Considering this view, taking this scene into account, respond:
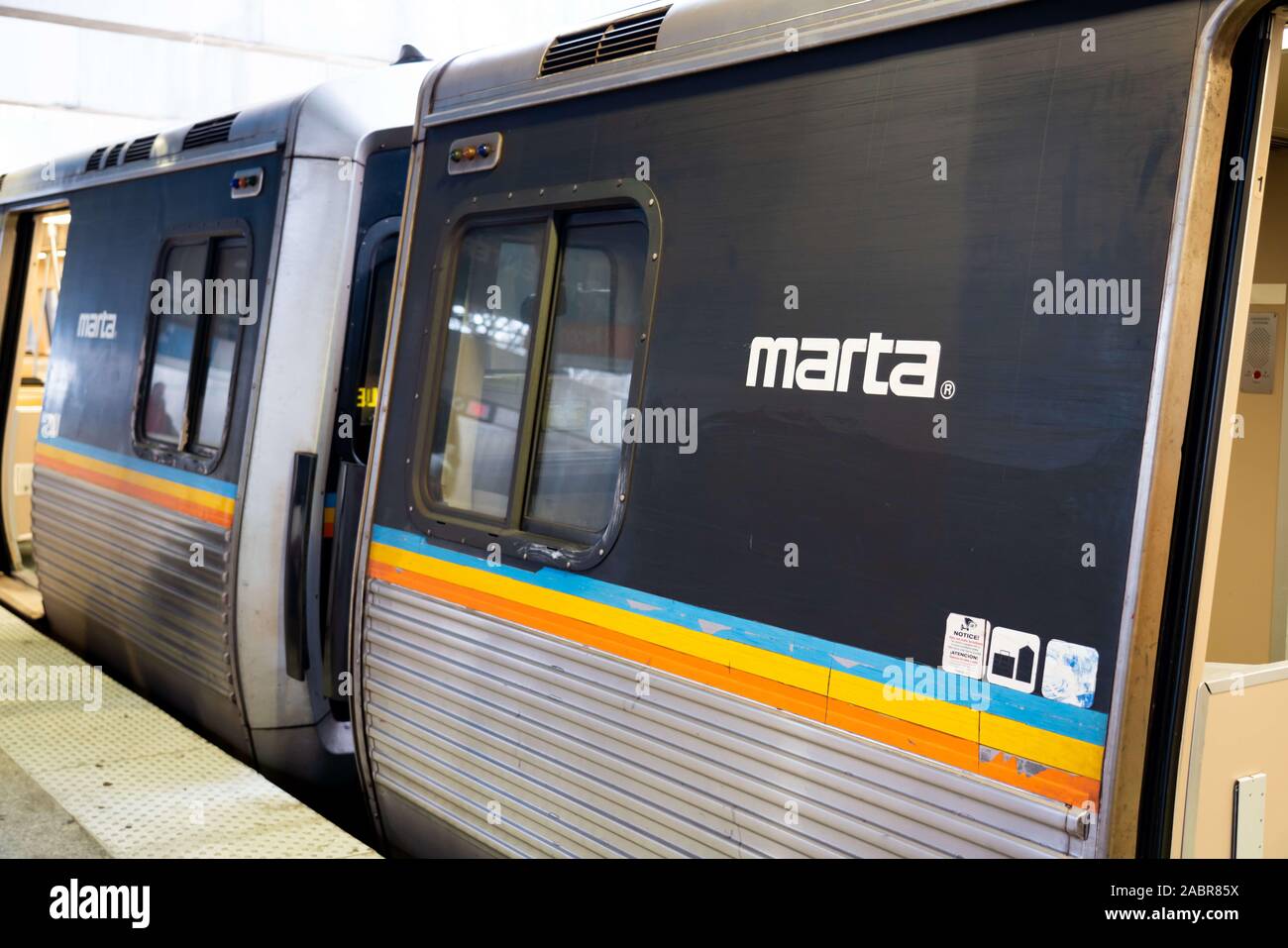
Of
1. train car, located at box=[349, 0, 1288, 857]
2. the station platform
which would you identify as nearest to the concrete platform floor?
the station platform

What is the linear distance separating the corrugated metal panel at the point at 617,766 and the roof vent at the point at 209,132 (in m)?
2.33

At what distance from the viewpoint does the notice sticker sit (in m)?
2.20

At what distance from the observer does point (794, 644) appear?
8.32 ft

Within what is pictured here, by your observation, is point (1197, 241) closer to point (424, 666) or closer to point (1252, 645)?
point (1252, 645)

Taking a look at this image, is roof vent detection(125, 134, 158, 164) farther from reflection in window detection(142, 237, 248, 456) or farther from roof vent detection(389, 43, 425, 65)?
roof vent detection(389, 43, 425, 65)

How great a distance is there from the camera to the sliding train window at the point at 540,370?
3.10m

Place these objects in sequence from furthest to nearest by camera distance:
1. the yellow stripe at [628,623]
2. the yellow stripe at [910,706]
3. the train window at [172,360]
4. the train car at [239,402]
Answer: the train window at [172,360] < the train car at [239,402] < the yellow stripe at [628,623] < the yellow stripe at [910,706]

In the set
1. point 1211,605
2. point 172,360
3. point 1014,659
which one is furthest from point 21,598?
point 1211,605

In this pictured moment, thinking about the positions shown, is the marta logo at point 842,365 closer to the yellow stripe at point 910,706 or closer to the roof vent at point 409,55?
the yellow stripe at point 910,706

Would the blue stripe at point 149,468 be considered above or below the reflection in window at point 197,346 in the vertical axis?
below

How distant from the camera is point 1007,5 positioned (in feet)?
7.39

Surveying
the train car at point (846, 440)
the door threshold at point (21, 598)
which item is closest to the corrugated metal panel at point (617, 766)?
Answer: the train car at point (846, 440)

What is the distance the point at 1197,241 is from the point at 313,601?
349 cm
